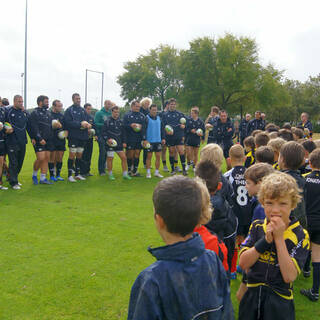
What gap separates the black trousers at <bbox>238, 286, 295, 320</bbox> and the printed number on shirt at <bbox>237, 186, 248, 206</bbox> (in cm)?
185

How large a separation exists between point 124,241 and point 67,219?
162cm

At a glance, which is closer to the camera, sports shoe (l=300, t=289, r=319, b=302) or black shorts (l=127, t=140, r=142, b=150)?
sports shoe (l=300, t=289, r=319, b=302)

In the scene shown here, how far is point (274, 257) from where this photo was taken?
7.55ft

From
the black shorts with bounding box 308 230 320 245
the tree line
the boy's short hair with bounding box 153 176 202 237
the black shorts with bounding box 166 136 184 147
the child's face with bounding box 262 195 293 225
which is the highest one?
the tree line

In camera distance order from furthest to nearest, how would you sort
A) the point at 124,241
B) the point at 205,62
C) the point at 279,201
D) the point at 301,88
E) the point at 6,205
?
the point at 301,88, the point at 205,62, the point at 6,205, the point at 124,241, the point at 279,201

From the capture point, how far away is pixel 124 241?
521 cm

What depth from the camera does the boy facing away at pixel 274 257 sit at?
2283 millimetres

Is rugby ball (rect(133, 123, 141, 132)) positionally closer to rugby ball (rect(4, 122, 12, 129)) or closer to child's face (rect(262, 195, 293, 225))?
rugby ball (rect(4, 122, 12, 129))

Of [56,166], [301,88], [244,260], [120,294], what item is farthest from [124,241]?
[301,88]

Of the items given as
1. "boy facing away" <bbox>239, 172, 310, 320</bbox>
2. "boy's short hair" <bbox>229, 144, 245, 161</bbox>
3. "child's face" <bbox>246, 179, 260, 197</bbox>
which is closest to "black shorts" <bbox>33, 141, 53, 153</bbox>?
"boy's short hair" <bbox>229, 144, 245, 161</bbox>

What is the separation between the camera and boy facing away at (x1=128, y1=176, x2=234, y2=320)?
1.53 metres

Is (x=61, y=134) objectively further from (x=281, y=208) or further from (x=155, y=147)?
(x=281, y=208)

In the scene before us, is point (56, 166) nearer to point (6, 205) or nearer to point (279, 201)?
point (6, 205)

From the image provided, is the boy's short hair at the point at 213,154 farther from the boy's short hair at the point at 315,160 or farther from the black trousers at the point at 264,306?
the black trousers at the point at 264,306
